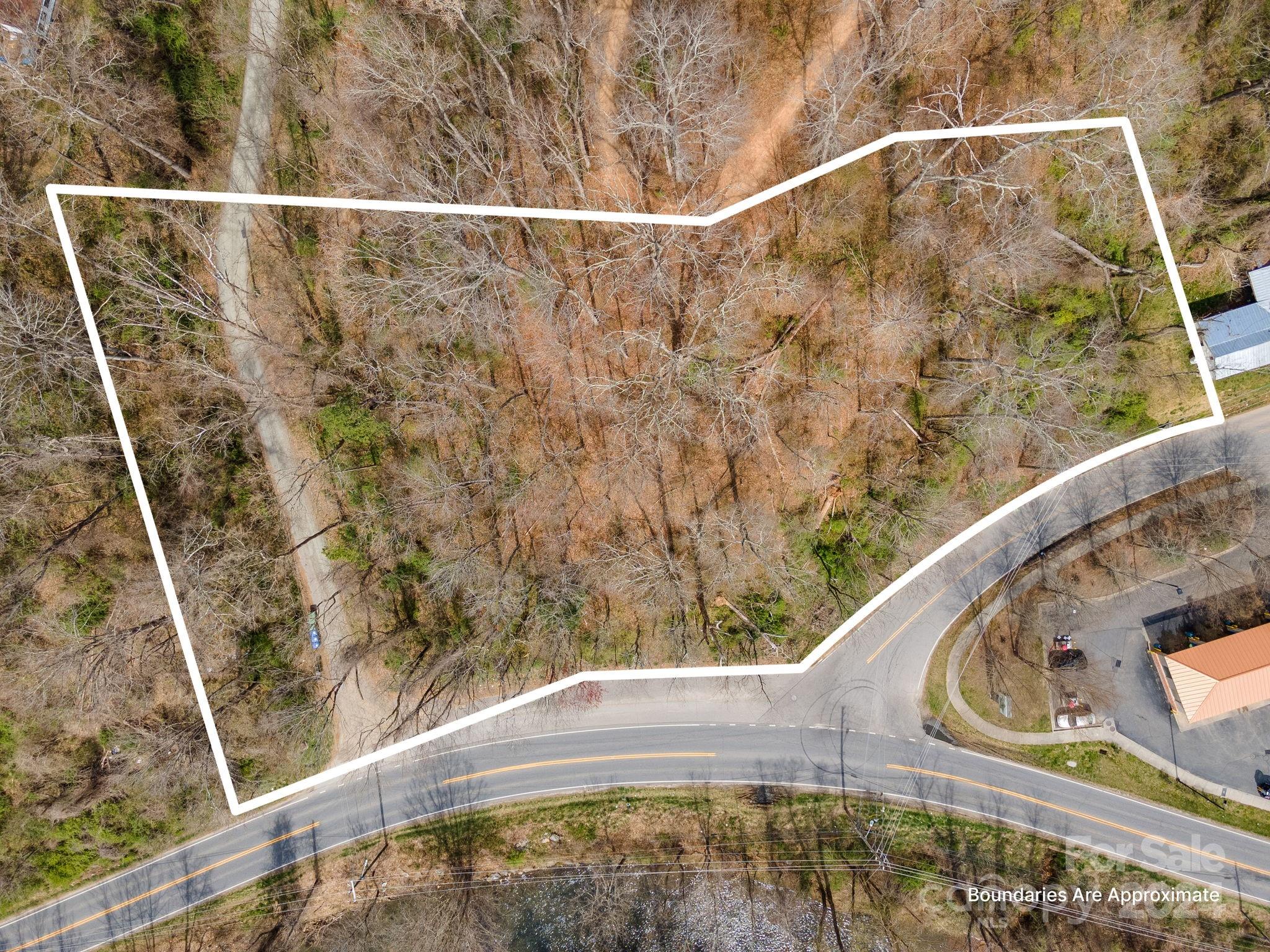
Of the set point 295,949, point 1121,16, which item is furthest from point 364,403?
point 1121,16

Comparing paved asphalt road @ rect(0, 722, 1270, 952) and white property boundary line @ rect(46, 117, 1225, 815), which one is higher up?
white property boundary line @ rect(46, 117, 1225, 815)

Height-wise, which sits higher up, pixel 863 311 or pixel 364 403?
pixel 863 311

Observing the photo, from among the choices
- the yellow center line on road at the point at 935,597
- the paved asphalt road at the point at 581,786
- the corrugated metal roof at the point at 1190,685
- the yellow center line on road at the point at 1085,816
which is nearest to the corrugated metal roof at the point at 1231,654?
the corrugated metal roof at the point at 1190,685

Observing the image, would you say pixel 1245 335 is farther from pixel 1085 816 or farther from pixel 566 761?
pixel 566 761

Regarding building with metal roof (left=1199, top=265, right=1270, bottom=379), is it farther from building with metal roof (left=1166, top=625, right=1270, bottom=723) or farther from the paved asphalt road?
the paved asphalt road

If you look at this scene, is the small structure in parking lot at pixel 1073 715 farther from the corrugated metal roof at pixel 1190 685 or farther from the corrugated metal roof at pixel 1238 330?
the corrugated metal roof at pixel 1238 330

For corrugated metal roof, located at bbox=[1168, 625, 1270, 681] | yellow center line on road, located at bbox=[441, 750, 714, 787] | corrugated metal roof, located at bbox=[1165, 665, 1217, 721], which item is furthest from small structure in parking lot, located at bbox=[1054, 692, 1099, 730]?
yellow center line on road, located at bbox=[441, 750, 714, 787]

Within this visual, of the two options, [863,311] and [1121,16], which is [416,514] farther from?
[1121,16]
